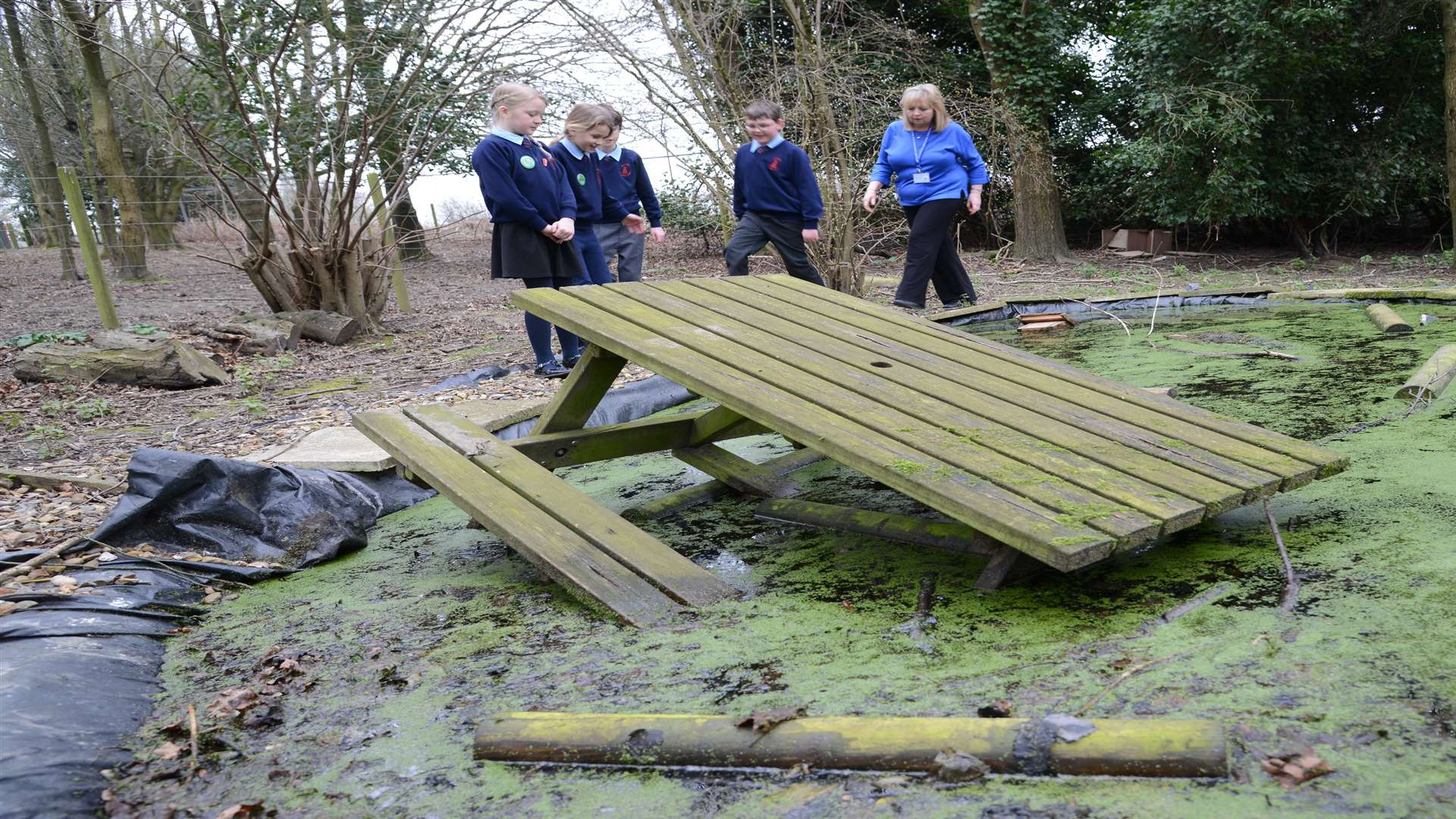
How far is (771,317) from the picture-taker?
11.6ft

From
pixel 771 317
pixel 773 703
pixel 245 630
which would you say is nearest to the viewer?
pixel 773 703

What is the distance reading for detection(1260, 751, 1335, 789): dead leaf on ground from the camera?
1488 mm

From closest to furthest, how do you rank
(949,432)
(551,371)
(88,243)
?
(949,432), (551,371), (88,243)

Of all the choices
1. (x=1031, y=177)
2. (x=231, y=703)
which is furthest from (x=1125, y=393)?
(x=1031, y=177)

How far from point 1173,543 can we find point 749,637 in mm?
1131

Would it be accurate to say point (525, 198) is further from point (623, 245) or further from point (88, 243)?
point (88, 243)

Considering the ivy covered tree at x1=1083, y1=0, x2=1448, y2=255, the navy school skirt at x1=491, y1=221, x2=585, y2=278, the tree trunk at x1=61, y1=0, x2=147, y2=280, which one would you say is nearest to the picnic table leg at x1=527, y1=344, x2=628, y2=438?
the navy school skirt at x1=491, y1=221, x2=585, y2=278

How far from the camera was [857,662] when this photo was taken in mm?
2105

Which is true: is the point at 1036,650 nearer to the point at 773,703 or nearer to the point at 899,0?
the point at 773,703

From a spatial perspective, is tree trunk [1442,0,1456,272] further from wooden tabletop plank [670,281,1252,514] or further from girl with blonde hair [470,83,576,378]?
wooden tabletop plank [670,281,1252,514]

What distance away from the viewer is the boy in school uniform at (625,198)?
6328 millimetres

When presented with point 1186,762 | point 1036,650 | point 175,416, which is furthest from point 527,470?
point 175,416

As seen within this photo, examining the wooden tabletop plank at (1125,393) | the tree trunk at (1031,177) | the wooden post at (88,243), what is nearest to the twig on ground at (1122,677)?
the wooden tabletop plank at (1125,393)

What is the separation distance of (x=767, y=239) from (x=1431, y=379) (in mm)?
3657
